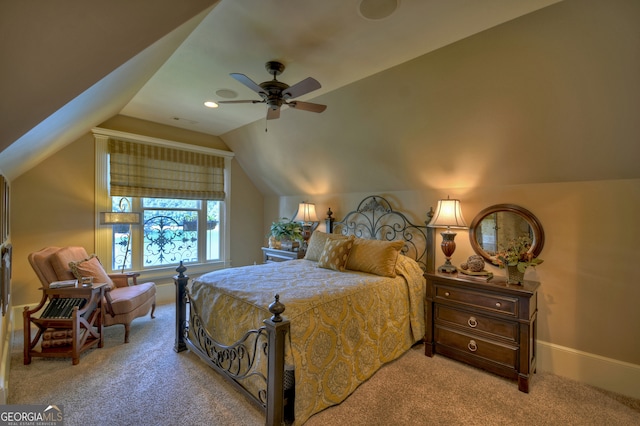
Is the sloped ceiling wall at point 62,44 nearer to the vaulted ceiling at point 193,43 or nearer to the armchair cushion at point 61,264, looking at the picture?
the vaulted ceiling at point 193,43

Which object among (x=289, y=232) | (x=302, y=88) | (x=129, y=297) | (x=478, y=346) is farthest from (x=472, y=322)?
(x=129, y=297)

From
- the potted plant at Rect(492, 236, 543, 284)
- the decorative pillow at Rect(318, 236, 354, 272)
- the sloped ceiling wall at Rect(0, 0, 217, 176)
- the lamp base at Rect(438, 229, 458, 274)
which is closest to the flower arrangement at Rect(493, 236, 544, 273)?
the potted plant at Rect(492, 236, 543, 284)

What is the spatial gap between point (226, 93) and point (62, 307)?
2774 millimetres

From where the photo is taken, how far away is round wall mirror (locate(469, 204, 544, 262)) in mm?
2689

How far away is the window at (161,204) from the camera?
13.2ft

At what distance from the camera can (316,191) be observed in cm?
474

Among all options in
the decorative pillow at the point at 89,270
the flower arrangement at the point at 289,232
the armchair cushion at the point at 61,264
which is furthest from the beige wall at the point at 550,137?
the armchair cushion at the point at 61,264

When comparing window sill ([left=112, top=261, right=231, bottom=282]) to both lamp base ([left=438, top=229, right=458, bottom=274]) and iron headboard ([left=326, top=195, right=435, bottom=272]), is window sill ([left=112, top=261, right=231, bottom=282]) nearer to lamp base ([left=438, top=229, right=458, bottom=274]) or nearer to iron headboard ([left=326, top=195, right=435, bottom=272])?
iron headboard ([left=326, top=195, right=435, bottom=272])

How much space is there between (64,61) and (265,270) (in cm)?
229

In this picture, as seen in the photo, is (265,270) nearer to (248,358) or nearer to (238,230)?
(248,358)

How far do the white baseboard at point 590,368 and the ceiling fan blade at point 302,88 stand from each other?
10.4ft

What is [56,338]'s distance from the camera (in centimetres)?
273

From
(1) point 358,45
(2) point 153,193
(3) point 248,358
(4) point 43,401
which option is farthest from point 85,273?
(1) point 358,45

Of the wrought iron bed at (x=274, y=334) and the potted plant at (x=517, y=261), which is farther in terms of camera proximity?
the potted plant at (x=517, y=261)
